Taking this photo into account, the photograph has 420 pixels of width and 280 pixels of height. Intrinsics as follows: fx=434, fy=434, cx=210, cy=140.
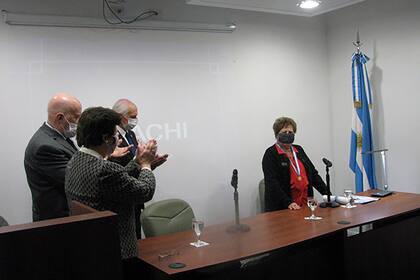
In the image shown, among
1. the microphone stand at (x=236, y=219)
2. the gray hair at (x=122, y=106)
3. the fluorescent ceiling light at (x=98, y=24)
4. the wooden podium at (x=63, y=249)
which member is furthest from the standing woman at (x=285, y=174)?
the wooden podium at (x=63, y=249)

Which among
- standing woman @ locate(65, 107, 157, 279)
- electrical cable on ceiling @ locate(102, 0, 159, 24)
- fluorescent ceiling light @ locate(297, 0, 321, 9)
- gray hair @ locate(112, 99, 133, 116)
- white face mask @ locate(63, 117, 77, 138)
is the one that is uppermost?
fluorescent ceiling light @ locate(297, 0, 321, 9)

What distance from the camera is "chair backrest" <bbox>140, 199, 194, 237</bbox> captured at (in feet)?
10.8

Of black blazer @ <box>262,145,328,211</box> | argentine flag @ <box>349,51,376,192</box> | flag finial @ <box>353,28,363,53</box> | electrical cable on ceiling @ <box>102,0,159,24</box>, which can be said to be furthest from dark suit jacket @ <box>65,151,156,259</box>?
flag finial @ <box>353,28,363,53</box>

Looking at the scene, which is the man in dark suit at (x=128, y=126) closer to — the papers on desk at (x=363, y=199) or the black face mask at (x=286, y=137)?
the black face mask at (x=286, y=137)

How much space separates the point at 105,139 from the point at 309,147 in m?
3.47

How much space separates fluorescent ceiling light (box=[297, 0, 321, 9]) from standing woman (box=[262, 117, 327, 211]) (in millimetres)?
1311

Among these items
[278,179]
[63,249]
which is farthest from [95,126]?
[278,179]

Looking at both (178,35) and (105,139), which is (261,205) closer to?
(178,35)

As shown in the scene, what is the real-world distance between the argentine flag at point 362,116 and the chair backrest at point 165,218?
212 centimetres

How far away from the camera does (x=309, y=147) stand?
201 inches

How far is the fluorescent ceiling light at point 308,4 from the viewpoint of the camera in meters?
4.19

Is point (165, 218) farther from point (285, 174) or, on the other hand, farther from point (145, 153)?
point (145, 153)

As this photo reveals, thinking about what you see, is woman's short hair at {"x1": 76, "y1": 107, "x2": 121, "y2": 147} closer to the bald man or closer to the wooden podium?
the wooden podium

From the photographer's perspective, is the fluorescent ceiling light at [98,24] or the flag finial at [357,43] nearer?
the fluorescent ceiling light at [98,24]
